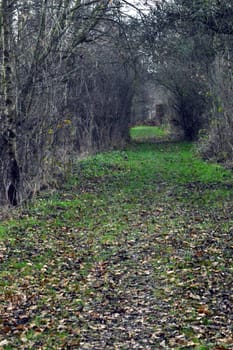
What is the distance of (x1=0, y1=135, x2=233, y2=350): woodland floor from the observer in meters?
6.79

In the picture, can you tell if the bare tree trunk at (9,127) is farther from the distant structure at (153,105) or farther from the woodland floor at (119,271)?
the distant structure at (153,105)

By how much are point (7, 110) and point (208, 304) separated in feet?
26.4

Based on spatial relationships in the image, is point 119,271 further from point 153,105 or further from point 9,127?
point 153,105

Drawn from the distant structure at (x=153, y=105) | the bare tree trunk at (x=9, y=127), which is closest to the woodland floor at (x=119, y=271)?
the bare tree trunk at (x=9, y=127)

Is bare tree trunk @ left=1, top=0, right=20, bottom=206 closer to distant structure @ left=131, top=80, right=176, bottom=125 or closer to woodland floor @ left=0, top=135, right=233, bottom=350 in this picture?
woodland floor @ left=0, top=135, right=233, bottom=350

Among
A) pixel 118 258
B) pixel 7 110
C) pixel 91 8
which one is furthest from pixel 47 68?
pixel 118 258

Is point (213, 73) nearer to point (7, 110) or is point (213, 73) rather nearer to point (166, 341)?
point (7, 110)

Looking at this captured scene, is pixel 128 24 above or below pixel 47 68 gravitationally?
above

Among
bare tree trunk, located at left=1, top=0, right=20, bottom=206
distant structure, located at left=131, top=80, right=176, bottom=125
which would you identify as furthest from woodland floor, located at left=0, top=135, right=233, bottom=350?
distant structure, located at left=131, top=80, right=176, bottom=125

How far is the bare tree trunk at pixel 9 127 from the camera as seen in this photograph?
14.0m

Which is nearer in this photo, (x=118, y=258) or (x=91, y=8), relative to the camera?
(x=118, y=258)

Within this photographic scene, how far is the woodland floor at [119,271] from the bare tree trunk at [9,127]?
2.27ft

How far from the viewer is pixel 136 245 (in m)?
10.9

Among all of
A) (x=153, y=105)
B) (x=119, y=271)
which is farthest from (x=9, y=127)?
(x=153, y=105)
